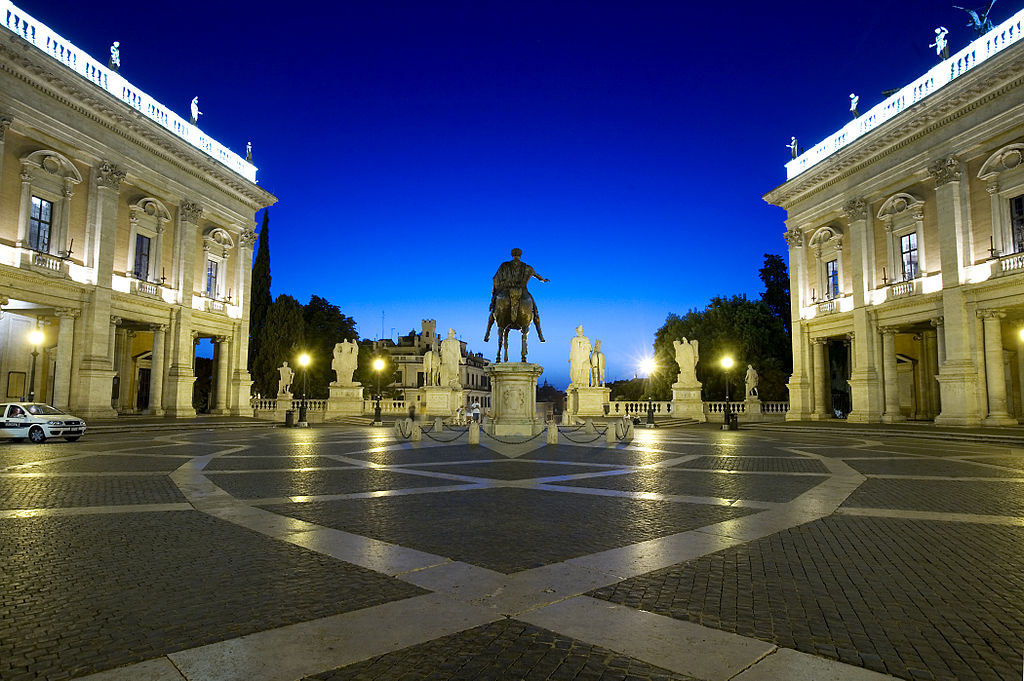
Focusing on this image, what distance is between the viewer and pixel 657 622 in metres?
3.60

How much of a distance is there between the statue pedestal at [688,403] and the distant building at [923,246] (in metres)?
5.54

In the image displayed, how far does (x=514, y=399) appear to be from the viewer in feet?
60.6

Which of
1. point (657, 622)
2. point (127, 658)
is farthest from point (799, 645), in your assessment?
point (127, 658)

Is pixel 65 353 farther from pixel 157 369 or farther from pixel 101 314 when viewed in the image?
pixel 157 369

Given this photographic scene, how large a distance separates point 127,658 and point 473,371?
347 feet

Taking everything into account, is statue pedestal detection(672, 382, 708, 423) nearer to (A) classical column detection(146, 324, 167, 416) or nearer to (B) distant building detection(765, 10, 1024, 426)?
(B) distant building detection(765, 10, 1024, 426)

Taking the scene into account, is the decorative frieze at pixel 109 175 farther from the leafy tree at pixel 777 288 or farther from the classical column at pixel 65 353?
the leafy tree at pixel 777 288

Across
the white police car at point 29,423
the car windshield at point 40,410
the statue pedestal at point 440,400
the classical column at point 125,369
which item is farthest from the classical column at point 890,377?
the classical column at point 125,369

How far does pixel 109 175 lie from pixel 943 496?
107ft

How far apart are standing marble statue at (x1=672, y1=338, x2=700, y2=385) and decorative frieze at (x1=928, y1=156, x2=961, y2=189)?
529 inches

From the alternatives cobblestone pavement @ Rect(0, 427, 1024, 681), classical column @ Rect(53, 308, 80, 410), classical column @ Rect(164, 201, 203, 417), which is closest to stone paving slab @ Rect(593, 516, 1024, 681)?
cobblestone pavement @ Rect(0, 427, 1024, 681)

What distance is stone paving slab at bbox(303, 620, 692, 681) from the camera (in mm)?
2906

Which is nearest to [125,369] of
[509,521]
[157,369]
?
[157,369]

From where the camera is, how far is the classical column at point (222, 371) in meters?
34.8
